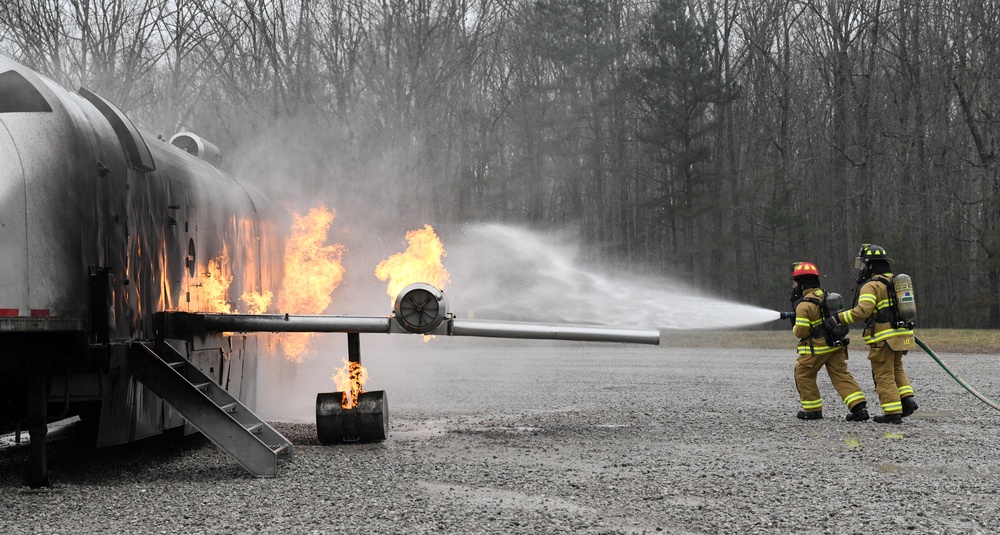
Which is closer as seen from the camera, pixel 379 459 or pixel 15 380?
pixel 15 380

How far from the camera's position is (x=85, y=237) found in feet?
23.5

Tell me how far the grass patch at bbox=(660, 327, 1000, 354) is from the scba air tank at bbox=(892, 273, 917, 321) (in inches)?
534

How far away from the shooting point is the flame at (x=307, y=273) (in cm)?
1318

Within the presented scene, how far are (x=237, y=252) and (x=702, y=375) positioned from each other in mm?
10804

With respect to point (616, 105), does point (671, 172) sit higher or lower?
lower

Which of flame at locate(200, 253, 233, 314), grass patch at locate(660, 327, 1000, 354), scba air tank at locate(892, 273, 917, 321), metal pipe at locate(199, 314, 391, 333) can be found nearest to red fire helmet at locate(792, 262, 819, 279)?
scba air tank at locate(892, 273, 917, 321)

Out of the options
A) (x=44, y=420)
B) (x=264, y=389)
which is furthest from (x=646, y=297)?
(x=44, y=420)

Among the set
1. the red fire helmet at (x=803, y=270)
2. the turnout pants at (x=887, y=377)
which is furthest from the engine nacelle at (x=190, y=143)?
the turnout pants at (x=887, y=377)

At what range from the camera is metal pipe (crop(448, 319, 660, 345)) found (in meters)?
9.89

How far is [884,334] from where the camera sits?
11219 mm

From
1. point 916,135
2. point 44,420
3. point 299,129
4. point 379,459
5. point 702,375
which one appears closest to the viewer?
point 44,420

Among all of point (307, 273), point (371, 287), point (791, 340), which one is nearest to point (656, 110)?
point (791, 340)

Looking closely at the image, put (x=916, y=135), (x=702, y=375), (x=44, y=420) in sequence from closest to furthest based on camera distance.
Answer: (x=44, y=420)
(x=702, y=375)
(x=916, y=135)

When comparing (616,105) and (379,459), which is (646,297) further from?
(616,105)
